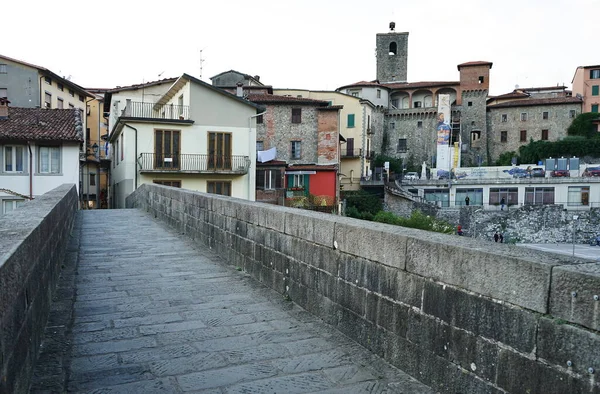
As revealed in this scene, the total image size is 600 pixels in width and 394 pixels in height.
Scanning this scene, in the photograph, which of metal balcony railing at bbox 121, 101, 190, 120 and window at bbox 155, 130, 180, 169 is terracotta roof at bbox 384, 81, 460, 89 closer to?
metal balcony railing at bbox 121, 101, 190, 120

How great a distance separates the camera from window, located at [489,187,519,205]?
2055 inches

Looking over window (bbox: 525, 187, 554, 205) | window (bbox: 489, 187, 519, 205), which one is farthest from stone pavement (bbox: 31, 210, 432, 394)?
window (bbox: 525, 187, 554, 205)

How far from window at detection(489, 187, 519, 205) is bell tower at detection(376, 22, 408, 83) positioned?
38813mm

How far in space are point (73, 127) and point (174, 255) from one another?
19.2 meters

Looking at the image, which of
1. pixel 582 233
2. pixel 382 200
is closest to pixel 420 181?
pixel 382 200

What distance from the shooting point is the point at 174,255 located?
28.8ft

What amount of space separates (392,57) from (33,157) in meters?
73.8

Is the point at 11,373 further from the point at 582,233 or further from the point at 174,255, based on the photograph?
the point at 582,233

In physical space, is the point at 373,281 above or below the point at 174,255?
above

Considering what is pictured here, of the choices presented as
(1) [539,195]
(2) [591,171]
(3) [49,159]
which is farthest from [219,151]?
(2) [591,171]

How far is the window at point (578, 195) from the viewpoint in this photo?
166 ft

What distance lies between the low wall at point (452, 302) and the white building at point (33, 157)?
71.2 ft

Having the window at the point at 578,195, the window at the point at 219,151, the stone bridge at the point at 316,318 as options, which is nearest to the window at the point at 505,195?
the window at the point at 578,195

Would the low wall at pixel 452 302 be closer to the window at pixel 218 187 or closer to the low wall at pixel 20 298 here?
the low wall at pixel 20 298
